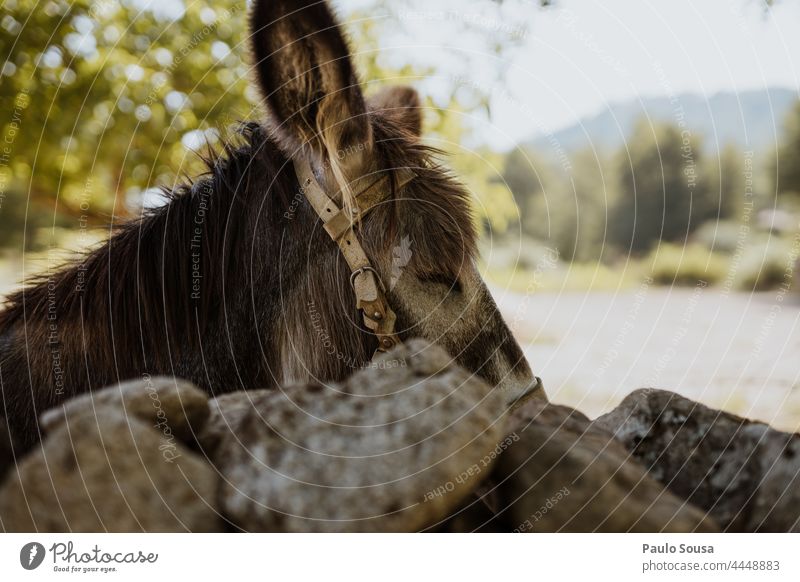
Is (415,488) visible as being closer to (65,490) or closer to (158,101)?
(65,490)

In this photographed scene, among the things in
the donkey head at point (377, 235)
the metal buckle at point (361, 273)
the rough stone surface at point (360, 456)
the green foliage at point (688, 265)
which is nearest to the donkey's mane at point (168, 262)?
the donkey head at point (377, 235)

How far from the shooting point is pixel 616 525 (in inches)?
54.7

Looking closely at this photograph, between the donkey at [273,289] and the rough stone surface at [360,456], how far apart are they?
72 centimetres

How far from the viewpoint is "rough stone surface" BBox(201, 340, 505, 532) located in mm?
1282

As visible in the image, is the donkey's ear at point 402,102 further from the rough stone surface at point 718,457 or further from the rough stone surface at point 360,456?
the rough stone surface at point 360,456

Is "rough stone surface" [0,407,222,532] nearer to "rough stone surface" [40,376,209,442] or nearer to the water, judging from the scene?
"rough stone surface" [40,376,209,442]

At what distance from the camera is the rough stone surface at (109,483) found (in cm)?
124

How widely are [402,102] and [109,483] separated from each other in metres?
2.52

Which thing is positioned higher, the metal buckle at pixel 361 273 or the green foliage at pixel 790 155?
the green foliage at pixel 790 155

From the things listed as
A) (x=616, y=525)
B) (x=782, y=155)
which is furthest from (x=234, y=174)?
(x=782, y=155)

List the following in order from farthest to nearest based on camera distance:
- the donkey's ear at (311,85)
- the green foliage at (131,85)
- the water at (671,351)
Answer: the water at (671,351), the green foliage at (131,85), the donkey's ear at (311,85)

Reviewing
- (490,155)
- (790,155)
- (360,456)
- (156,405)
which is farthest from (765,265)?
(156,405)
